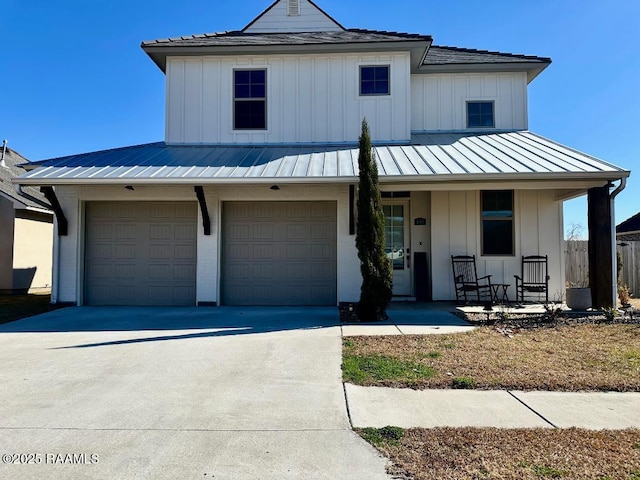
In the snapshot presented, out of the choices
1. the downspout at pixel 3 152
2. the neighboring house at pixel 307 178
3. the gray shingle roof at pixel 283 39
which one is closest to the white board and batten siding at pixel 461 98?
the neighboring house at pixel 307 178

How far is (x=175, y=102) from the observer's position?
38.4 ft

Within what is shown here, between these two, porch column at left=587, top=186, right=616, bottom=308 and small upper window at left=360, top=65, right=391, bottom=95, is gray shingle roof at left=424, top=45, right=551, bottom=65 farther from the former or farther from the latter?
porch column at left=587, top=186, right=616, bottom=308

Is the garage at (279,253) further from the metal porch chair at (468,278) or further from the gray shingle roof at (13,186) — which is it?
the gray shingle roof at (13,186)

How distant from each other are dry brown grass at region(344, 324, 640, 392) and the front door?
3696 millimetres

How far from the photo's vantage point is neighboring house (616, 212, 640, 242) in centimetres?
2230

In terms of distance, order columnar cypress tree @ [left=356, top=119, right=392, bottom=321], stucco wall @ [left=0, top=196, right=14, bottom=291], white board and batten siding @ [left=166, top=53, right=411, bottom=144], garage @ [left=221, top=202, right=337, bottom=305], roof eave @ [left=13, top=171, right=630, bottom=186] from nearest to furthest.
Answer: columnar cypress tree @ [left=356, top=119, right=392, bottom=321] → roof eave @ [left=13, top=171, right=630, bottom=186] → garage @ [left=221, top=202, right=337, bottom=305] → white board and batten siding @ [left=166, top=53, right=411, bottom=144] → stucco wall @ [left=0, top=196, right=14, bottom=291]

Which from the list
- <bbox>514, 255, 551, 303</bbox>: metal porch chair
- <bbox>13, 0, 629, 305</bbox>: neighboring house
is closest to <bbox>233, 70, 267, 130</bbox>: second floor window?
<bbox>13, 0, 629, 305</bbox>: neighboring house

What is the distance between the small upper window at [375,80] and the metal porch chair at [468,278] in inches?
188

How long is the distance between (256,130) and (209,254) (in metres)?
3.63

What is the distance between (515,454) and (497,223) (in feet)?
27.9

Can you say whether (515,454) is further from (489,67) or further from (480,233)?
(489,67)

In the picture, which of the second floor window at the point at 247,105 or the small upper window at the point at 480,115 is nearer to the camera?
the second floor window at the point at 247,105

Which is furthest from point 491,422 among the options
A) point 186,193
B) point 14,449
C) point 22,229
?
point 22,229

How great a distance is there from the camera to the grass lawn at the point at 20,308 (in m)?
9.25
